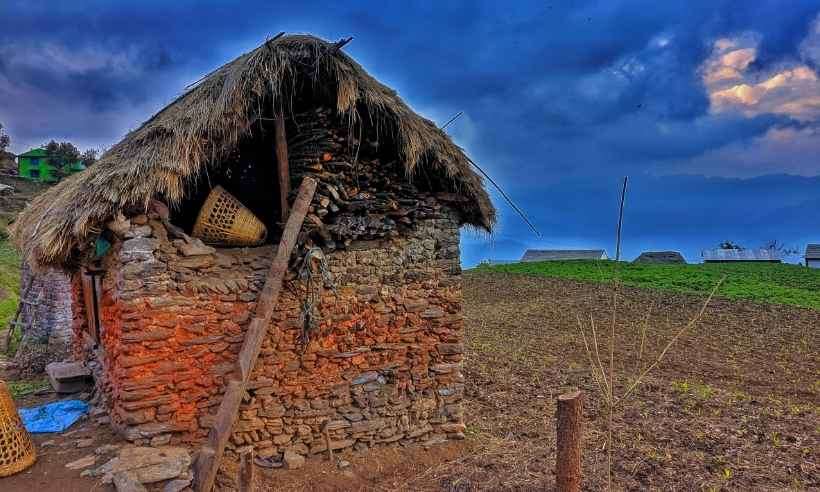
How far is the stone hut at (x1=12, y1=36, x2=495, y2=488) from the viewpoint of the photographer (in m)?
4.75

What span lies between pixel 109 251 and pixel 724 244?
44.2 meters

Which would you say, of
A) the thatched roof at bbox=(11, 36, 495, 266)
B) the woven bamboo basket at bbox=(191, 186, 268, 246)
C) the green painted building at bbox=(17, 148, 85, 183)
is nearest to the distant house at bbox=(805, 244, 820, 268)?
the thatched roof at bbox=(11, 36, 495, 266)

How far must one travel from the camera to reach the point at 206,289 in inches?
197

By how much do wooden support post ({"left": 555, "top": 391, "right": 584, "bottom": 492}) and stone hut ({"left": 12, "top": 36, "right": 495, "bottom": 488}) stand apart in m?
2.59

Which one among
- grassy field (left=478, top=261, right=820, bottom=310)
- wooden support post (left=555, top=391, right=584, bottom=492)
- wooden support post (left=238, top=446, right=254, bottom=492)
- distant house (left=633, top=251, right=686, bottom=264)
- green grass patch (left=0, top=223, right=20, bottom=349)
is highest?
distant house (left=633, top=251, right=686, bottom=264)

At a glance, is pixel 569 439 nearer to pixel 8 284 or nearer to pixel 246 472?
pixel 246 472

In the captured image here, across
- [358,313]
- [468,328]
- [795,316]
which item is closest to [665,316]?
[795,316]

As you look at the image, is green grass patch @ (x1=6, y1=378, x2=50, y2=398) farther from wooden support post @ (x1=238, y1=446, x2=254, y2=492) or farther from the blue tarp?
wooden support post @ (x1=238, y1=446, x2=254, y2=492)

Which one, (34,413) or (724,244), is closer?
(34,413)

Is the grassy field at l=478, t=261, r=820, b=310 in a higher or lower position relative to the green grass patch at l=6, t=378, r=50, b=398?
higher

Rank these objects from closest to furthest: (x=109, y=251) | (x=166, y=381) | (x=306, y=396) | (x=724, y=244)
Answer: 1. (x=166, y=381)
2. (x=109, y=251)
3. (x=306, y=396)
4. (x=724, y=244)

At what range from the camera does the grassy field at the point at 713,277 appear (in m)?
17.5

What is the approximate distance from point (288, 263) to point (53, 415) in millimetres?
3216

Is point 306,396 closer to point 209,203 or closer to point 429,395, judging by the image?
point 429,395
